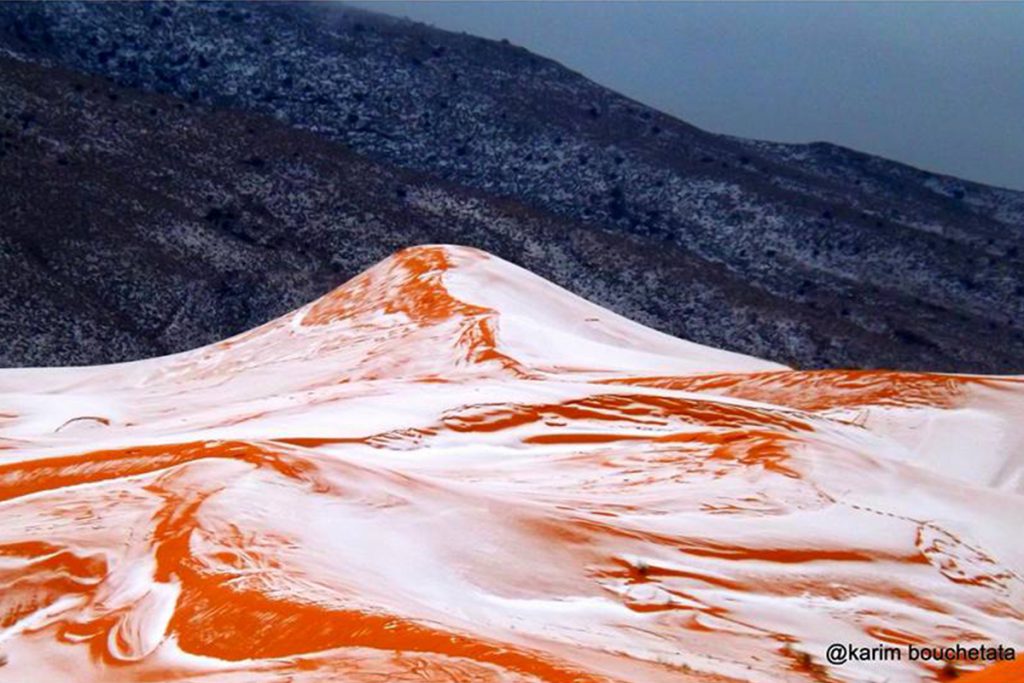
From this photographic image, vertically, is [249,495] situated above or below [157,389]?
above

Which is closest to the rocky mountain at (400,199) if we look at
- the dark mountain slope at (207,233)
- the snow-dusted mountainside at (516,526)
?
the dark mountain slope at (207,233)

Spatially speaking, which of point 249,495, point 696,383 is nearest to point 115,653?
point 249,495

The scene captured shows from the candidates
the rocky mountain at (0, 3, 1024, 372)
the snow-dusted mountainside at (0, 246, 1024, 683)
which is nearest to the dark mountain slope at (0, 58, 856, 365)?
the rocky mountain at (0, 3, 1024, 372)

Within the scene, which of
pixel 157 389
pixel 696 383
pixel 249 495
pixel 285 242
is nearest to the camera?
pixel 249 495

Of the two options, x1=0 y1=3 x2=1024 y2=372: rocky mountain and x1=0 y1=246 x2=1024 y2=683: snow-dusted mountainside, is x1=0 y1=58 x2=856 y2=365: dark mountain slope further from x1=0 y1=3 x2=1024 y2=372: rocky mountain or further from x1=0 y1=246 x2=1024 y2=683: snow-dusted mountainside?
x1=0 y1=246 x2=1024 y2=683: snow-dusted mountainside

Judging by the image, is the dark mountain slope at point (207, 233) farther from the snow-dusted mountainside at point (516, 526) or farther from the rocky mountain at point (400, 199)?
the snow-dusted mountainside at point (516, 526)

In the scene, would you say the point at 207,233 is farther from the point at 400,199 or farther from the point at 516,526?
the point at 516,526

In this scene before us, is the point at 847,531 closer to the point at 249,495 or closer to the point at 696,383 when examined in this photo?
the point at 249,495
